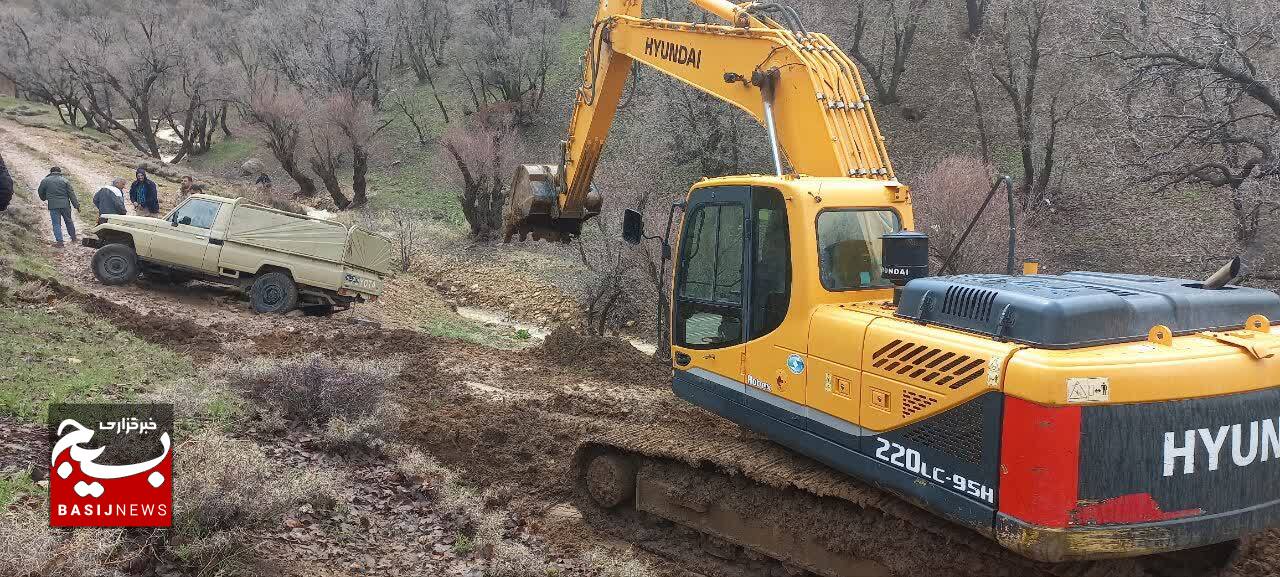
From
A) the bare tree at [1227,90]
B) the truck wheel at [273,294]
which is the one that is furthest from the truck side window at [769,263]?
the bare tree at [1227,90]

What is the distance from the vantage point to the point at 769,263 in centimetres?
668

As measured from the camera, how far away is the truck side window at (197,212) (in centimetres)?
1437

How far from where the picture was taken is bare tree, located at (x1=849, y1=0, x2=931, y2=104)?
34381 millimetres

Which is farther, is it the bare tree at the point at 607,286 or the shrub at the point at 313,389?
the bare tree at the point at 607,286

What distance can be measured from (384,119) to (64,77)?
14711mm

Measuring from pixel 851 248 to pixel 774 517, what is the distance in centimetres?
212

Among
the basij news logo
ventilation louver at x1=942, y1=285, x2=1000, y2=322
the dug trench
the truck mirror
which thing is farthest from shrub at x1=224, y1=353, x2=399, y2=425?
ventilation louver at x1=942, y1=285, x2=1000, y2=322

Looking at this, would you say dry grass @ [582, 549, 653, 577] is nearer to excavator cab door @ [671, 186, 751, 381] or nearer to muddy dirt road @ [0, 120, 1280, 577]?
muddy dirt road @ [0, 120, 1280, 577]

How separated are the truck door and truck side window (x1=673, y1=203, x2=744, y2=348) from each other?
32.6 ft

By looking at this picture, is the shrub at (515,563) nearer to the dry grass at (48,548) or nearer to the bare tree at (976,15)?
the dry grass at (48,548)

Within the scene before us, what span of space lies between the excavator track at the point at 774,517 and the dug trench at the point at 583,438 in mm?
14

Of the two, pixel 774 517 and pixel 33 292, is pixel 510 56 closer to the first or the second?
pixel 33 292

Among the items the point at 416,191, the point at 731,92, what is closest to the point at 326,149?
the point at 416,191

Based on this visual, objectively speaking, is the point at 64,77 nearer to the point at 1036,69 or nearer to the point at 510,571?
the point at 1036,69
